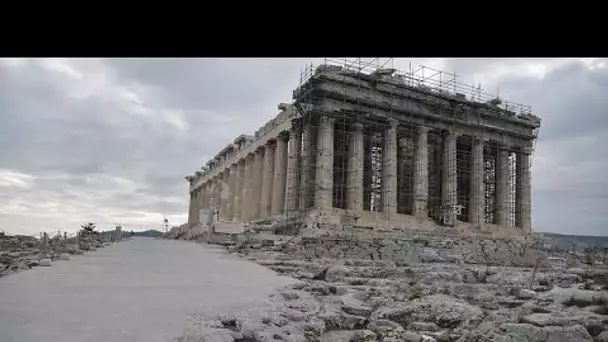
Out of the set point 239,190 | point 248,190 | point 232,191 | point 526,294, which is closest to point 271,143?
point 248,190

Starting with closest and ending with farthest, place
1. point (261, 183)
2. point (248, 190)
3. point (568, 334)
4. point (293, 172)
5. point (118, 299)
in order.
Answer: point (568, 334)
point (118, 299)
point (293, 172)
point (261, 183)
point (248, 190)

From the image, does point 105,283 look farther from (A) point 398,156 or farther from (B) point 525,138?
(B) point 525,138

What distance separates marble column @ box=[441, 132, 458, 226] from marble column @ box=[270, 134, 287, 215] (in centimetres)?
1180

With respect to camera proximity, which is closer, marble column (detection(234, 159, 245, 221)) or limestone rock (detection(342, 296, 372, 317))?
limestone rock (detection(342, 296, 372, 317))

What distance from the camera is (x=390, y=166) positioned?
3516 cm

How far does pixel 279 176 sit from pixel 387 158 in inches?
301

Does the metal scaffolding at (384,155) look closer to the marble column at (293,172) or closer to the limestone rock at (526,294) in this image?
the marble column at (293,172)

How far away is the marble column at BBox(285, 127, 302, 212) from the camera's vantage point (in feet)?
112

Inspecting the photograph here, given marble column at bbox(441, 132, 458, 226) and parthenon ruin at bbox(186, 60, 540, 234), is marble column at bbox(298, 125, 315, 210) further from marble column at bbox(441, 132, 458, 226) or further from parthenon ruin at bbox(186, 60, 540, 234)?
marble column at bbox(441, 132, 458, 226)

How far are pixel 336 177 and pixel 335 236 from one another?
1156 cm

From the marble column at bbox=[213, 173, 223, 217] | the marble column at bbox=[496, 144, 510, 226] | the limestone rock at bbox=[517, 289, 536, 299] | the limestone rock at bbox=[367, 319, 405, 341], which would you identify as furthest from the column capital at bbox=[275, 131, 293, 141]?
the limestone rock at bbox=[367, 319, 405, 341]

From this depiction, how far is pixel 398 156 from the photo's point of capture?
40.2 metres

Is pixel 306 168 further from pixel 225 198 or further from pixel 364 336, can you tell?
pixel 364 336

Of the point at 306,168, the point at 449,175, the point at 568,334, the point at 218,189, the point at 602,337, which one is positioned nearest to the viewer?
the point at 568,334
